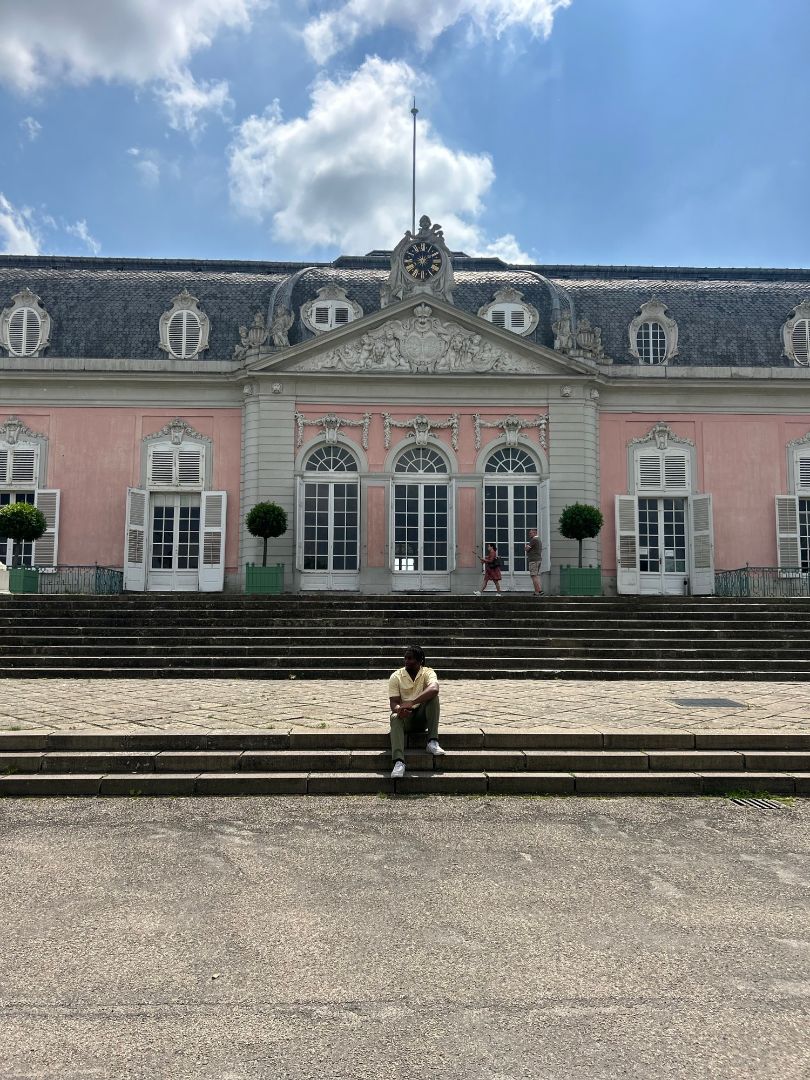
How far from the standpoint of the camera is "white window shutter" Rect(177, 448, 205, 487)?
21.0m

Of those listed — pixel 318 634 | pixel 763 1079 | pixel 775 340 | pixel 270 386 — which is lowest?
pixel 763 1079

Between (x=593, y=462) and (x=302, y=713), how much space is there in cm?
1439

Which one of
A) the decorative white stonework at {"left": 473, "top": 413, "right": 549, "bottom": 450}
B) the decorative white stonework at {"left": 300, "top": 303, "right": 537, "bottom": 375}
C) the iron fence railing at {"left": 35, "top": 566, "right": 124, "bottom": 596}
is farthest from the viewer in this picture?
the decorative white stonework at {"left": 473, "top": 413, "right": 549, "bottom": 450}

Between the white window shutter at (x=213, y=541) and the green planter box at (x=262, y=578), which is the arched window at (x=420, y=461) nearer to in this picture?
the green planter box at (x=262, y=578)

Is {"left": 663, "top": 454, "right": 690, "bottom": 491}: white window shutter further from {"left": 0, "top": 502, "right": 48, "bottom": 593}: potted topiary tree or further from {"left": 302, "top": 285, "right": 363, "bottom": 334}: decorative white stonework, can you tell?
{"left": 0, "top": 502, "right": 48, "bottom": 593}: potted topiary tree

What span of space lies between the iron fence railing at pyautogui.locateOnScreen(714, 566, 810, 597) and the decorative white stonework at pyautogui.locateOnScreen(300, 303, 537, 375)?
7.18 m

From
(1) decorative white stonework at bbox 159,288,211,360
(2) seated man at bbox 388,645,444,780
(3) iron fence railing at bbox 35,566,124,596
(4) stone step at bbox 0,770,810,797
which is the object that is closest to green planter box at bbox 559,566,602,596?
(3) iron fence railing at bbox 35,566,124,596

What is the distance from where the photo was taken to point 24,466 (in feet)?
69.1

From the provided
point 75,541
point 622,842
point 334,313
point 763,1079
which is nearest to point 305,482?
point 334,313

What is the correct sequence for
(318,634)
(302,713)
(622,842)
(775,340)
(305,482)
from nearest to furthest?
(622,842)
(302,713)
(318,634)
(305,482)
(775,340)

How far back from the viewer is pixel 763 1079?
2.72m

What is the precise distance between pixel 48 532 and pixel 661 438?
16062mm

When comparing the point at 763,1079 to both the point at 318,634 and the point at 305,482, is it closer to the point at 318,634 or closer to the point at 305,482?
the point at 318,634

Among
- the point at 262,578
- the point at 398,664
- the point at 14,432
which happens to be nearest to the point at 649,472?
the point at 262,578
